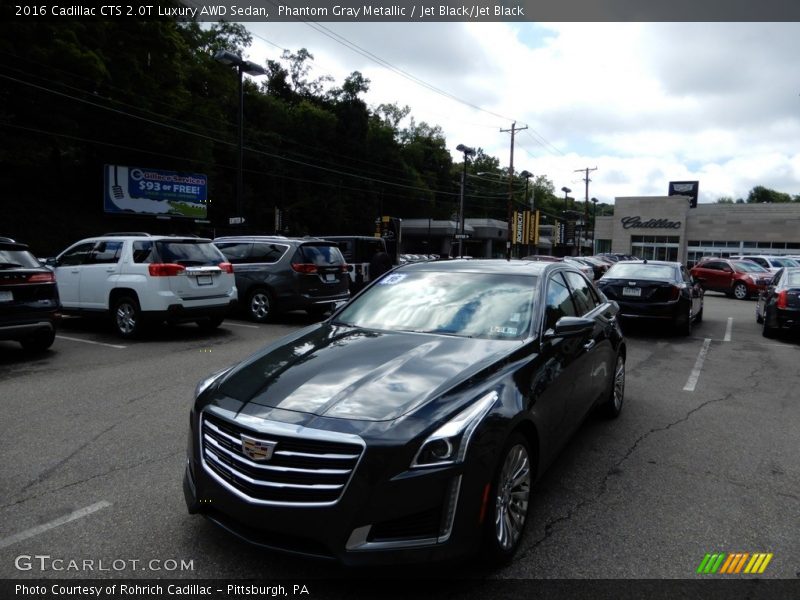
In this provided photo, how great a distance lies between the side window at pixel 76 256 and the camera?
409 inches

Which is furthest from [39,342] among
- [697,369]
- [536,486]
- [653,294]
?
[653,294]

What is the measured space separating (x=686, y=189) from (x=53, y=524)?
8380 cm

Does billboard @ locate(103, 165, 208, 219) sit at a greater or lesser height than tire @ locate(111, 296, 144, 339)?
greater

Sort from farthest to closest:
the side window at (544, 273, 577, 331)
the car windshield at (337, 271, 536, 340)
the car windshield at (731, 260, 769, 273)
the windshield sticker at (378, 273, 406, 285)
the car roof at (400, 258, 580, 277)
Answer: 1. the car windshield at (731, 260, 769, 273)
2. the windshield sticker at (378, 273, 406, 285)
3. the car roof at (400, 258, 580, 277)
4. the side window at (544, 273, 577, 331)
5. the car windshield at (337, 271, 536, 340)

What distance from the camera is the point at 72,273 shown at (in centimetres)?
1039

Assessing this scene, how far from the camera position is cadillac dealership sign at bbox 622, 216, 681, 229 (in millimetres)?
58750

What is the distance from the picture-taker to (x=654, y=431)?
532cm

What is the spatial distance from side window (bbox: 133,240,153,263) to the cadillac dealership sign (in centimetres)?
5886

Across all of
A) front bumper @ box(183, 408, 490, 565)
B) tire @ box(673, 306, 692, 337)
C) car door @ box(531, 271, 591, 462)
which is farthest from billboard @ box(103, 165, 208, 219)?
front bumper @ box(183, 408, 490, 565)

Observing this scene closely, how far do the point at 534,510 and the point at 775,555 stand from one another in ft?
4.25

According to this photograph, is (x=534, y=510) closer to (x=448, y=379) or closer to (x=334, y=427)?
(x=448, y=379)

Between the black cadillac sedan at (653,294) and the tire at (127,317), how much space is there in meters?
8.50

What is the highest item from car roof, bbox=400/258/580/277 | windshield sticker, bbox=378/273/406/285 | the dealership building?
the dealership building

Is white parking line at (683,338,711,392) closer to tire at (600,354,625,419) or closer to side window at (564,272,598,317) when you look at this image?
tire at (600,354,625,419)
